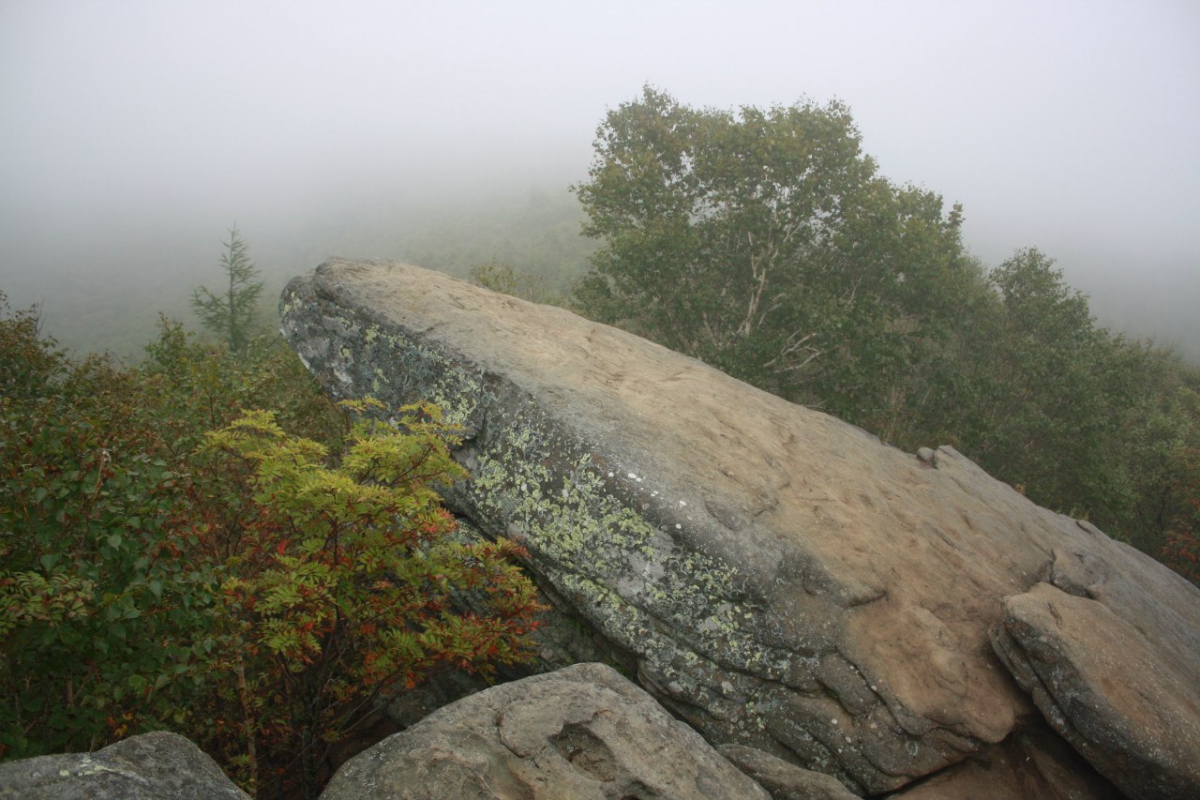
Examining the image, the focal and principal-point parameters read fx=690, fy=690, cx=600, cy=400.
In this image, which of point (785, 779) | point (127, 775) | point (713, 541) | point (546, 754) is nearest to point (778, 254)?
point (713, 541)

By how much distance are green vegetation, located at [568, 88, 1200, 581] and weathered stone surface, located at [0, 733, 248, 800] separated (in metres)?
21.0

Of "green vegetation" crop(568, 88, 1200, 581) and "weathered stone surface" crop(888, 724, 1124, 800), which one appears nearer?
"weathered stone surface" crop(888, 724, 1124, 800)

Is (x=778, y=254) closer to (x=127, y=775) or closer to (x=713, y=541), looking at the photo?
(x=713, y=541)

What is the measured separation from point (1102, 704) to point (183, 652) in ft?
29.7

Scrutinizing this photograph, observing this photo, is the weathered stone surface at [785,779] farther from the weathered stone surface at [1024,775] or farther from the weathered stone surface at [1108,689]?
the weathered stone surface at [1108,689]

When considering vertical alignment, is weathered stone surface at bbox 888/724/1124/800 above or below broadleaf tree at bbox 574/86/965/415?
below

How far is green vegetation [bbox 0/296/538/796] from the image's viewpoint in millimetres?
5117

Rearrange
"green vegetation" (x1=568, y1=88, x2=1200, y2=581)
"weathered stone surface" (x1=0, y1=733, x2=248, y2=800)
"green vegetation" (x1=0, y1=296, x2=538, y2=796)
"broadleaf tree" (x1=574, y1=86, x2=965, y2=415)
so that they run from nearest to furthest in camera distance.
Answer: "weathered stone surface" (x1=0, y1=733, x2=248, y2=800)
"green vegetation" (x1=0, y1=296, x2=538, y2=796)
"green vegetation" (x1=568, y1=88, x2=1200, y2=581)
"broadleaf tree" (x1=574, y1=86, x2=965, y2=415)

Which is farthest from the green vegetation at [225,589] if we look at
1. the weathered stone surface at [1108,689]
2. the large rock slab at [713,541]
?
the weathered stone surface at [1108,689]

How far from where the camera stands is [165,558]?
Answer: 546 centimetres

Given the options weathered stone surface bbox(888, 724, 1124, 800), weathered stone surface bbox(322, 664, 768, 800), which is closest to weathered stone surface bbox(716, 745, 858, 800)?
weathered stone surface bbox(322, 664, 768, 800)

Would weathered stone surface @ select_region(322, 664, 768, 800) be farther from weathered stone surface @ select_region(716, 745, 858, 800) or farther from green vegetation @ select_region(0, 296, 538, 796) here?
green vegetation @ select_region(0, 296, 538, 796)

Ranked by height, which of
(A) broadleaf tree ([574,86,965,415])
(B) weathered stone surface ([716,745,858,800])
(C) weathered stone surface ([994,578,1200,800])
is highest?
(A) broadleaf tree ([574,86,965,415])

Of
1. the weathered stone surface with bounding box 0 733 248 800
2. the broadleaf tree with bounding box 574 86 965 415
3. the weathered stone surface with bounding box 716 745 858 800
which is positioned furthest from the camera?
the broadleaf tree with bounding box 574 86 965 415
